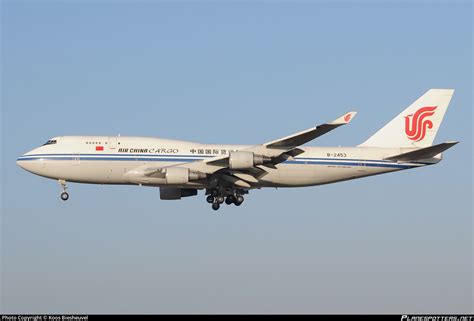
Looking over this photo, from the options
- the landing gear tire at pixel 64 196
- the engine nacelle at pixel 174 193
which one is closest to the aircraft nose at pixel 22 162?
the landing gear tire at pixel 64 196

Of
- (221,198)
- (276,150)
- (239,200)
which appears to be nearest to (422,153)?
(276,150)

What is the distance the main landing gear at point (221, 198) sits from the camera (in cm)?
6384

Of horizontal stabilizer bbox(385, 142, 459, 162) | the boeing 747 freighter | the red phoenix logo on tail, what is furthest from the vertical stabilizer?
horizontal stabilizer bbox(385, 142, 459, 162)

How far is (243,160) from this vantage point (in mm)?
60219

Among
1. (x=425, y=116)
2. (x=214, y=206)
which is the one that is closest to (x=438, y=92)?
(x=425, y=116)

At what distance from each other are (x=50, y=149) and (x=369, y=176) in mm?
20975

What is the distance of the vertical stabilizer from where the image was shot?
6706cm

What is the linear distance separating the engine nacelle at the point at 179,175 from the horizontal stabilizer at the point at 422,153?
13419 mm

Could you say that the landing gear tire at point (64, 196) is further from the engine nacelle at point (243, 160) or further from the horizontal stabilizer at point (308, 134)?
the horizontal stabilizer at point (308, 134)

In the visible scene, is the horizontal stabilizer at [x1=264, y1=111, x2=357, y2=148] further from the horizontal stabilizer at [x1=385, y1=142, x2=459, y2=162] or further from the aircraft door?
the aircraft door

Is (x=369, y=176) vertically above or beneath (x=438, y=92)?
beneath

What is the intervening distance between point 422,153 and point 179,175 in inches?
622

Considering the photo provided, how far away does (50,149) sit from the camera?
6322cm

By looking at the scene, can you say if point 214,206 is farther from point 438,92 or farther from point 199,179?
point 438,92
